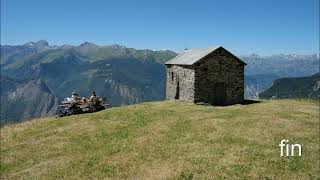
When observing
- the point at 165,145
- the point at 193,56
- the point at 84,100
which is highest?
the point at 193,56

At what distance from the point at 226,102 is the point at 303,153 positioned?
2862cm

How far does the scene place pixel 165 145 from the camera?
29578 mm

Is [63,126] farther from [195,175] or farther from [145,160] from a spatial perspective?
[195,175]

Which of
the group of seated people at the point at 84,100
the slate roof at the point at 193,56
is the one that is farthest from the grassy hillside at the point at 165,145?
the slate roof at the point at 193,56

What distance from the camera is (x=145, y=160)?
2641 centimetres

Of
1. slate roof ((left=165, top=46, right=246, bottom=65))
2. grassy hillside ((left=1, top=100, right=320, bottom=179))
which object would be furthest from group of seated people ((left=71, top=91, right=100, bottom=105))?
slate roof ((left=165, top=46, right=246, bottom=65))

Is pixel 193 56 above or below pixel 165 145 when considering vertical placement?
above

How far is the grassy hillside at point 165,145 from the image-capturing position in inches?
949

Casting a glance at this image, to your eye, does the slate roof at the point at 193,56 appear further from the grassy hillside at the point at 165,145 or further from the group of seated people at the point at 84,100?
the group of seated people at the point at 84,100

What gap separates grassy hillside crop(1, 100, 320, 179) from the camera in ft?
79.0

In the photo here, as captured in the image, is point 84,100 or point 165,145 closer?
point 165,145

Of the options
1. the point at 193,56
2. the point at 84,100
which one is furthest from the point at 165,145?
the point at 193,56

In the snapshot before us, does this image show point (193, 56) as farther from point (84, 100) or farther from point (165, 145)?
point (165, 145)

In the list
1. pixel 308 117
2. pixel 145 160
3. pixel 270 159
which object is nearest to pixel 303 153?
pixel 270 159
